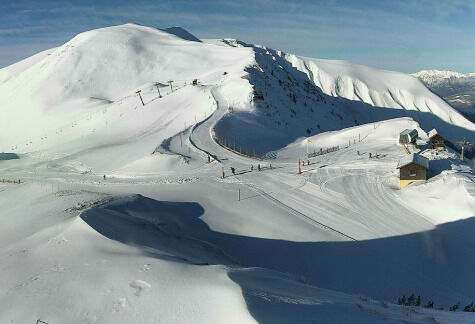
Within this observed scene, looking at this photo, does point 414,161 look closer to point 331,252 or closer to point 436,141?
point 436,141

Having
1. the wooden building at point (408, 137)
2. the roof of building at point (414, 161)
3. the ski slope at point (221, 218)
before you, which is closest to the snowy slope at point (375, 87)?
the ski slope at point (221, 218)

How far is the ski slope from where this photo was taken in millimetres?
12000

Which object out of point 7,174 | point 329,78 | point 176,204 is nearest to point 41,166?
point 7,174

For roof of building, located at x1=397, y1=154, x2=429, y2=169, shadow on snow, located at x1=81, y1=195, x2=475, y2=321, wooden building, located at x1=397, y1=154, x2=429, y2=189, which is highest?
roof of building, located at x1=397, y1=154, x2=429, y2=169

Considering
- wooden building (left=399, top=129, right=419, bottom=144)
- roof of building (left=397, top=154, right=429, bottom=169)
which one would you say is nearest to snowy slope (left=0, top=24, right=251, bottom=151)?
wooden building (left=399, top=129, right=419, bottom=144)

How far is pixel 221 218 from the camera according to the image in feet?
85.6

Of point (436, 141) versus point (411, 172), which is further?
point (436, 141)

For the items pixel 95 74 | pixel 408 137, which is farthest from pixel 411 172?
pixel 95 74

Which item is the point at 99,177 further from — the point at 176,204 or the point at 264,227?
the point at 264,227

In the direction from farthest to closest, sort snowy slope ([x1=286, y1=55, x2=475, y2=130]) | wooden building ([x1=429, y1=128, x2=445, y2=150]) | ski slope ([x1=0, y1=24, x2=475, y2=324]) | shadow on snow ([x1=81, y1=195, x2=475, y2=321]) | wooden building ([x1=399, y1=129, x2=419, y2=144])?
snowy slope ([x1=286, y1=55, x2=475, y2=130])
wooden building ([x1=399, y1=129, x2=419, y2=144])
wooden building ([x1=429, y1=128, x2=445, y2=150])
shadow on snow ([x1=81, y1=195, x2=475, y2=321])
ski slope ([x1=0, y1=24, x2=475, y2=324])

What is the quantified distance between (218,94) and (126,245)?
46.5 m

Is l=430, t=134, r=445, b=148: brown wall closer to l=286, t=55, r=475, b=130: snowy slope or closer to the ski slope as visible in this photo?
the ski slope

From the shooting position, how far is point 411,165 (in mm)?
31125

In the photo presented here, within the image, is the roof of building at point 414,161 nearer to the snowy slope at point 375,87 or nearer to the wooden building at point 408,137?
the wooden building at point 408,137
